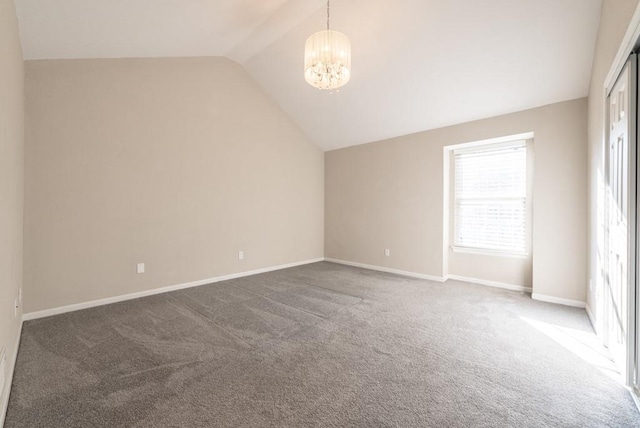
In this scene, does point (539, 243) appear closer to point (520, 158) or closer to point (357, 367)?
point (520, 158)

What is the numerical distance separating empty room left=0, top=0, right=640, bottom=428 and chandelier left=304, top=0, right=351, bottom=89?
2cm

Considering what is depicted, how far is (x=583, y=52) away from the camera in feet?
9.55

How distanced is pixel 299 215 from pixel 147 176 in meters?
2.86

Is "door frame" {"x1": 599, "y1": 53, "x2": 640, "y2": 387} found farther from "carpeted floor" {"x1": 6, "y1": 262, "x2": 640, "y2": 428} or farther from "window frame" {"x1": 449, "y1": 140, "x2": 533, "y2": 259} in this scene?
"window frame" {"x1": 449, "y1": 140, "x2": 533, "y2": 259}

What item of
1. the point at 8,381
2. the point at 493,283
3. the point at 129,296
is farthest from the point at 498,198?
the point at 8,381

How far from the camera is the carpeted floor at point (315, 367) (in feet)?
5.30

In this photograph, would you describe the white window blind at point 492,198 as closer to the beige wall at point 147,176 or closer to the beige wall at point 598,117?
the beige wall at point 598,117

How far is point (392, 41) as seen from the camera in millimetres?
3412

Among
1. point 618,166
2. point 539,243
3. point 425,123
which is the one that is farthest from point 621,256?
point 425,123

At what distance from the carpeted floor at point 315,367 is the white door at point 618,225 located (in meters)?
0.26

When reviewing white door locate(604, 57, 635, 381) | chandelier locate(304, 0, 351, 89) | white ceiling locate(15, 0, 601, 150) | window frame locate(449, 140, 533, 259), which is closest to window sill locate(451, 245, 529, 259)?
window frame locate(449, 140, 533, 259)

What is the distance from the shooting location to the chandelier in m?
2.71

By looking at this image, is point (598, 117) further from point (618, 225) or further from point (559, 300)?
point (559, 300)

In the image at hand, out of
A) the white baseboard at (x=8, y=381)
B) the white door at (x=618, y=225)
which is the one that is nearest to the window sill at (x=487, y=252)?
the white door at (x=618, y=225)
